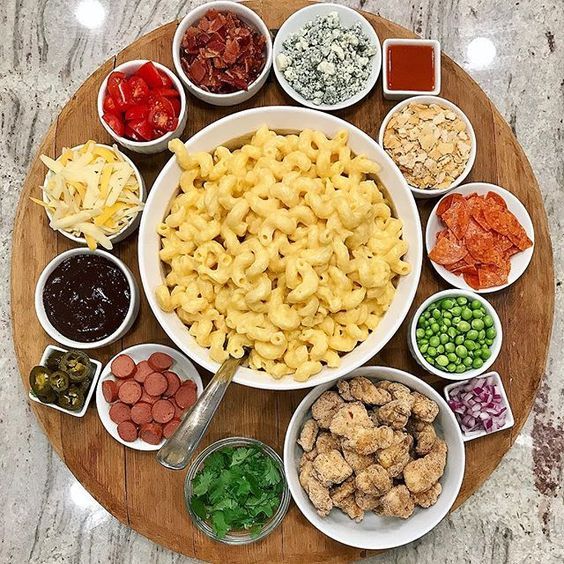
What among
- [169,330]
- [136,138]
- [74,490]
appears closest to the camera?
[169,330]

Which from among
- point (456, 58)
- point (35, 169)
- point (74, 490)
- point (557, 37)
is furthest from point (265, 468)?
point (557, 37)

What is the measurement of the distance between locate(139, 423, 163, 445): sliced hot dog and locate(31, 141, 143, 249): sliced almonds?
22.7 inches

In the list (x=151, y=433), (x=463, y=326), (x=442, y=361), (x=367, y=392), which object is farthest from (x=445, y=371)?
(x=151, y=433)

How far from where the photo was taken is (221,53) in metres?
2.33

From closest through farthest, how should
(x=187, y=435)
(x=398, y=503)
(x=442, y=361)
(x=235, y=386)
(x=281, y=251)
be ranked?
(x=187, y=435) → (x=281, y=251) → (x=398, y=503) → (x=442, y=361) → (x=235, y=386)

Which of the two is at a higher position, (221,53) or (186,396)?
(221,53)

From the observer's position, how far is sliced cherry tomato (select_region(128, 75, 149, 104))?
2326 mm

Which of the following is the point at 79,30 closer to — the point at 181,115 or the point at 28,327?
the point at 181,115

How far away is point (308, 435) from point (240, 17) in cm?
137

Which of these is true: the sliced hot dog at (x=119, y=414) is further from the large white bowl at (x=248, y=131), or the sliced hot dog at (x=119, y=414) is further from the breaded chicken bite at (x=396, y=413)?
the breaded chicken bite at (x=396, y=413)

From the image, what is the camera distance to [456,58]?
9.28 feet

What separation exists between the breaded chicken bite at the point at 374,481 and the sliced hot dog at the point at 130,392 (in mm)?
732

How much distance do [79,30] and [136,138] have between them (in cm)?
82

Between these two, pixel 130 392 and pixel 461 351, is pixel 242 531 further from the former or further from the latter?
pixel 461 351
